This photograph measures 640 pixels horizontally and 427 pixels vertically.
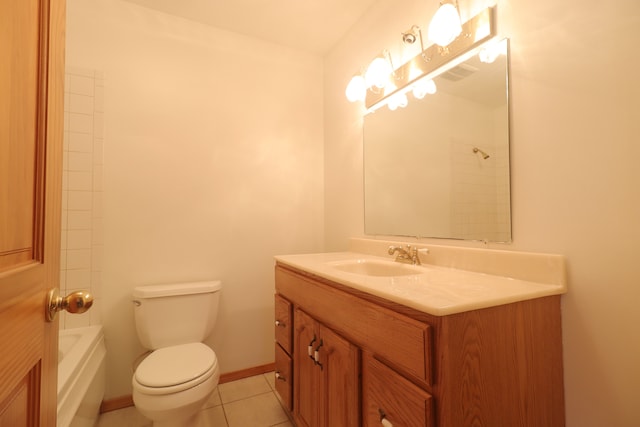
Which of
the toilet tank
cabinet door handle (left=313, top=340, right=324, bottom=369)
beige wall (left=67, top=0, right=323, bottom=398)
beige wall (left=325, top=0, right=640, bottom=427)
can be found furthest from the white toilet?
beige wall (left=325, top=0, right=640, bottom=427)

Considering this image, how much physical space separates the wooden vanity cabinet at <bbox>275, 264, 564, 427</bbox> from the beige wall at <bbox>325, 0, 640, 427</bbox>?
0.09m

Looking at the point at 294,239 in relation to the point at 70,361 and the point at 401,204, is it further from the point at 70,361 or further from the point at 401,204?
the point at 70,361

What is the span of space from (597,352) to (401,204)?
3.12 feet

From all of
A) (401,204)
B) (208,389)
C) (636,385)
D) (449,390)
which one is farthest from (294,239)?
(636,385)

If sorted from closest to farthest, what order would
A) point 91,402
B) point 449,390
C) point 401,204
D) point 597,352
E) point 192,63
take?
1. point 449,390
2. point 597,352
3. point 91,402
4. point 401,204
5. point 192,63

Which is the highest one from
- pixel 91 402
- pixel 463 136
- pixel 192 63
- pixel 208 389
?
pixel 192 63

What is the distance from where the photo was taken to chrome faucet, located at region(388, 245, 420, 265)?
1356mm

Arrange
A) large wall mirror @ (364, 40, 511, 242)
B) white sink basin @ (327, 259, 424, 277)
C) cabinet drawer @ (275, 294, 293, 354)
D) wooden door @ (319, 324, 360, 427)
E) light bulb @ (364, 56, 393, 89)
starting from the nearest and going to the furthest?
wooden door @ (319, 324, 360, 427) < large wall mirror @ (364, 40, 511, 242) < white sink basin @ (327, 259, 424, 277) < cabinet drawer @ (275, 294, 293, 354) < light bulb @ (364, 56, 393, 89)

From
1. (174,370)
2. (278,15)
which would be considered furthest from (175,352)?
(278,15)

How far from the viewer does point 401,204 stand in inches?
62.2

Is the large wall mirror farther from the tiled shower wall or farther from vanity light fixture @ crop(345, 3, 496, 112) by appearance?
the tiled shower wall

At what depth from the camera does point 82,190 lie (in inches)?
63.7

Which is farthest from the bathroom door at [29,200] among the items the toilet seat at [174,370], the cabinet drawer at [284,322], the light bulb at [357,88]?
the light bulb at [357,88]

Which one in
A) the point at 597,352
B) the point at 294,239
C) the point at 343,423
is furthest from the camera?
the point at 294,239
